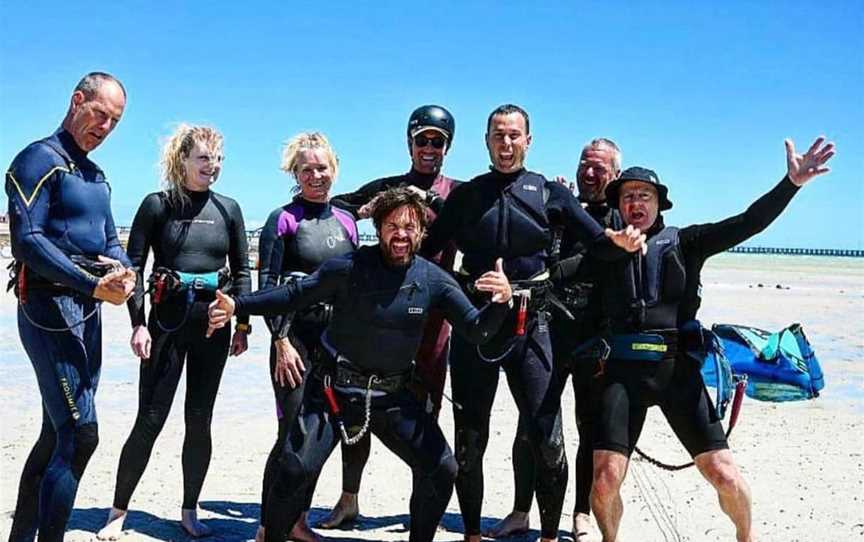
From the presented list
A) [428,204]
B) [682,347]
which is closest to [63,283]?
[428,204]

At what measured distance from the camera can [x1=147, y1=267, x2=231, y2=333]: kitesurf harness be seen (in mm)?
5082

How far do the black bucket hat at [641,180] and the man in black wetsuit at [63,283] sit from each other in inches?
111

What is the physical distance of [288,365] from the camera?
4.97m

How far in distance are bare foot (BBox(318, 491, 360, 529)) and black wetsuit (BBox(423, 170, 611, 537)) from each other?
986 mm

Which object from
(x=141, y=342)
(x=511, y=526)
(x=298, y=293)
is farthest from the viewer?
(x=511, y=526)

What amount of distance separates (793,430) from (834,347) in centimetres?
789

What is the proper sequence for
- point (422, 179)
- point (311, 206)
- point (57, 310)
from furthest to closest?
point (422, 179) → point (311, 206) → point (57, 310)

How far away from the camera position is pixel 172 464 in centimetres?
684

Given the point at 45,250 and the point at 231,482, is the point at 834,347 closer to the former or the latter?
the point at 231,482

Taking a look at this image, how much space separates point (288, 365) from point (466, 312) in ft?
3.97

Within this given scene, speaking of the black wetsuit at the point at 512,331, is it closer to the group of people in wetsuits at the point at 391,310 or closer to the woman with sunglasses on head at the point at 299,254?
the group of people in wetsuits at the point at 391,310

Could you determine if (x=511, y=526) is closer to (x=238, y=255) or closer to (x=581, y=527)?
(x=581, y=527)

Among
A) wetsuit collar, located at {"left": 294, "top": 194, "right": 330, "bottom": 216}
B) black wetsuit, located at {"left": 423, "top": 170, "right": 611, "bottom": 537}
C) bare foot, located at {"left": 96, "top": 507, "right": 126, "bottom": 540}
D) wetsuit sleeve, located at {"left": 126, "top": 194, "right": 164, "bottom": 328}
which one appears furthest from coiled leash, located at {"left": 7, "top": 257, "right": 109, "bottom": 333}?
black wetsuit, located at {"left": 423, "top": 170, "right": 611, "bottom": 537}

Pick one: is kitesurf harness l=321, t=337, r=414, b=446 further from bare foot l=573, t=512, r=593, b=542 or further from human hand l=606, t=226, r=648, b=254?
bare foot l=573, t=512, r=593, b=542
